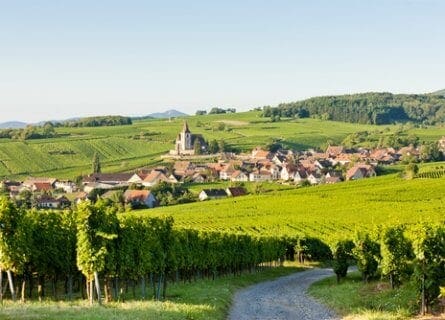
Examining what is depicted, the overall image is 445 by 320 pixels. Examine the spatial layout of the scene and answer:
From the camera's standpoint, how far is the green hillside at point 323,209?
112312mm

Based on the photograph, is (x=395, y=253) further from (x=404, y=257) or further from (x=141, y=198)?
(x=141, y=198)

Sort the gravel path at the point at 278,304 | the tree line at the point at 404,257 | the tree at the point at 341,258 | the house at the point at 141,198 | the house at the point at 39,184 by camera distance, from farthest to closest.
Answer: the house at the point at 39,184 → the house at the point at 141,198 → the tree at the point at 341,258 → the gravel path at the point at 278,304 → the tree line at the point at 404,257

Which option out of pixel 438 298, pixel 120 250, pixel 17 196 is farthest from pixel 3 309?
pixel 17 196

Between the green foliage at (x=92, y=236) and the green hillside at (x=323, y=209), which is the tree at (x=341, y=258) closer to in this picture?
the green foliage at (x=92, y=236)

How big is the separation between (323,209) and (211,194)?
166 feet

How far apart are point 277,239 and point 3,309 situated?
66.0 m

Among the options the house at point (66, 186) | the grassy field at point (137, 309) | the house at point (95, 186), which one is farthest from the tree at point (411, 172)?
the grassy field at point (137, 309)

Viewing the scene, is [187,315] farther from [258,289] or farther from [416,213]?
[416,213]

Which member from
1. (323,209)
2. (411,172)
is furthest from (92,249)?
(411,172)

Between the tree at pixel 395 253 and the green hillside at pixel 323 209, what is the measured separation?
49143 mm

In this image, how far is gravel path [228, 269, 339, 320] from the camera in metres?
43.9

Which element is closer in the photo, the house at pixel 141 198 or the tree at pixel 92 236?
the tree at pixel 92 236

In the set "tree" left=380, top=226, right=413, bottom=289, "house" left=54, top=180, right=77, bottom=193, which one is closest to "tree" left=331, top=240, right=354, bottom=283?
"tree" left=380, top=226, right=413, bottom=289

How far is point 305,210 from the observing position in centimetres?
13050
